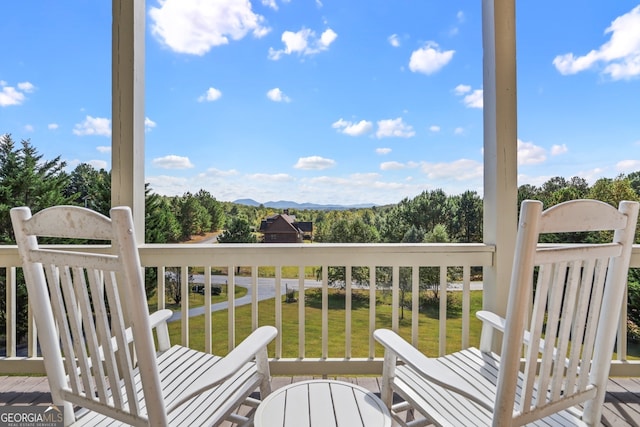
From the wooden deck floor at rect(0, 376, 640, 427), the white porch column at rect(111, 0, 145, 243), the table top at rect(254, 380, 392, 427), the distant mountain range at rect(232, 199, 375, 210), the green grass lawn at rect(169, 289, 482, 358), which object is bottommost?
the wooden deck floor at rect(0, 376, 640, 427)

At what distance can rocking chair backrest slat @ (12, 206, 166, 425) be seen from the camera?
2.94 ft

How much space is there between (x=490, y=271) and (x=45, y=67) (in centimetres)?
366

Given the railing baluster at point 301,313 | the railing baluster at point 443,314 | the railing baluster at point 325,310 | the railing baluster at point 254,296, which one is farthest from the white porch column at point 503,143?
the railing baluster at point 254,296

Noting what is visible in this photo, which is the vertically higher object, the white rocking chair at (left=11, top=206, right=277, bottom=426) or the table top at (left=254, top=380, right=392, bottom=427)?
the white rocking chair at (left=11, top=206, right=277, bottom=426)

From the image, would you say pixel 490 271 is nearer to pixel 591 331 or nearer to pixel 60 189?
pixel 591 331

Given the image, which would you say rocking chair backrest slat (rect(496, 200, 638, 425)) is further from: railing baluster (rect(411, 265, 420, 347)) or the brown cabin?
the brown cabin

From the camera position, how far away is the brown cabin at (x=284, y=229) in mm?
2412

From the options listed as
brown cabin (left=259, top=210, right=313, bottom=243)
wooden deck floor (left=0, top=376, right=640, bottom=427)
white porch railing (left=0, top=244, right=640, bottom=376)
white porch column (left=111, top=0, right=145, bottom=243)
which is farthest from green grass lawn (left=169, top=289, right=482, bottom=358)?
white porch column (left=111, top=0, right=145, bottom=243)

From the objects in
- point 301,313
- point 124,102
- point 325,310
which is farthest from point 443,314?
point 124,102

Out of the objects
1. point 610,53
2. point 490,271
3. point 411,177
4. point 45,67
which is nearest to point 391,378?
point 490,271

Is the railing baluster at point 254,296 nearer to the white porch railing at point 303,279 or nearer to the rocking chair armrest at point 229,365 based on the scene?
the white porch railing at point 303,279

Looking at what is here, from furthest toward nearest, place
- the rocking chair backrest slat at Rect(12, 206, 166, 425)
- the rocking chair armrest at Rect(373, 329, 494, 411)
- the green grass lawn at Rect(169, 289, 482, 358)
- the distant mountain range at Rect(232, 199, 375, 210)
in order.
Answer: the distant mountain range at Rect(232, 199, 375, 210)
the green grass lawn at Rect(169, 289, 482, 358)
the rocking chair armrest at Rect(373, 329, 494, 411)
the rocking chair backrest slat at Rect(12, 206, 166, 425)

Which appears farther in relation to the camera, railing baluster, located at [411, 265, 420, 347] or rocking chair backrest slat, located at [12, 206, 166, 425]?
railing baluster, located at [411, 265, 420, 347]

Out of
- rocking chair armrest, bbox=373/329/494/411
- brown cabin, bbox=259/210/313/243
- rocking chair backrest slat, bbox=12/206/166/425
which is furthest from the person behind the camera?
brown cabin, bbox=259/210/313/243
